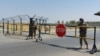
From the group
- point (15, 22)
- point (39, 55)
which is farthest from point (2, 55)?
point (15, 22)

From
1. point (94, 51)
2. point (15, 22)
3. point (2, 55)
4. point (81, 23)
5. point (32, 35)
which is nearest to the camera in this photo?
point (2, 55)

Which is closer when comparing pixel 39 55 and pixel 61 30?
pixel 39 55

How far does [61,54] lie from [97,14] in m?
3.52

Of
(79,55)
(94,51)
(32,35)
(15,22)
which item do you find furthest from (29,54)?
(15,22)

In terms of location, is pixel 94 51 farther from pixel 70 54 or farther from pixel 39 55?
pixel 39 55

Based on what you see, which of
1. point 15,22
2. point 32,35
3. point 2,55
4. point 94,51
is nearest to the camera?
point 2,55

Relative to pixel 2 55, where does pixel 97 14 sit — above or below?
above

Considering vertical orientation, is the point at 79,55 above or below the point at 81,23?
below

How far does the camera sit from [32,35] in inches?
1037

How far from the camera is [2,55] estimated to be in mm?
13586

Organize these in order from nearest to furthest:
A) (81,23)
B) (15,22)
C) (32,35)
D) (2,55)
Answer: (2,55) < (81,23) < (32,35) < (15,22)

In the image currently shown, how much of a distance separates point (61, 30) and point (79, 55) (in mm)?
4356

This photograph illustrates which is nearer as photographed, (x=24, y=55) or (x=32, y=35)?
(x=24, y=55)

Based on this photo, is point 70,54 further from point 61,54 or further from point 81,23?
point 81,23
